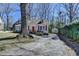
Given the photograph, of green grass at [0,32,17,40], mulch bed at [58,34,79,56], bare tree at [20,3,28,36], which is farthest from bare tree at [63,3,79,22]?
green grass at [0,32,17,40]

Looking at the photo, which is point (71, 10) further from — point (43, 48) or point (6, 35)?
point (6, 35)

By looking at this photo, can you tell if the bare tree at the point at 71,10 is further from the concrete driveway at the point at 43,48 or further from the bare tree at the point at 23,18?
the bare tree at the point at 23,18

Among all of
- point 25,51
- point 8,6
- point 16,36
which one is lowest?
point 25,51

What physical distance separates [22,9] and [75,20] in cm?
50

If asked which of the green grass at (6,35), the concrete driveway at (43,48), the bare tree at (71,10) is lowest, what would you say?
the concrete driveway at (43,48)

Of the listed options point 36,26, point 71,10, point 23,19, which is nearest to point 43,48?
point 36,26

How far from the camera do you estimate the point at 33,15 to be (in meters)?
2.13

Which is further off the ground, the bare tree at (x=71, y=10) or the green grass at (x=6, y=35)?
the bare tree at (x=71, y=10)

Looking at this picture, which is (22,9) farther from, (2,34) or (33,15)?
(2,34)

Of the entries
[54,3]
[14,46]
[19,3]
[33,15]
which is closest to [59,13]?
[54,3]

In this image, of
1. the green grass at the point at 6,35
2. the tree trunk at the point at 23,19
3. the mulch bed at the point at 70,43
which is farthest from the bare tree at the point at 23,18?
the mulch bed at the point at 70,43

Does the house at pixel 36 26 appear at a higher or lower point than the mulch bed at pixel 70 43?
higher

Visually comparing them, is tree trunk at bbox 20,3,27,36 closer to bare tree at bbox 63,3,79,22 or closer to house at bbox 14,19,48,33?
house at bbox 14,19,48,33

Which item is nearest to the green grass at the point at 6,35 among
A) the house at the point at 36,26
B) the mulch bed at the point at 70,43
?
the house at the point at 36,26
